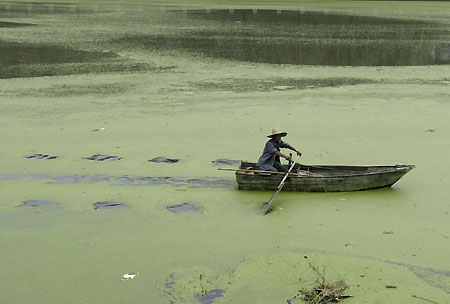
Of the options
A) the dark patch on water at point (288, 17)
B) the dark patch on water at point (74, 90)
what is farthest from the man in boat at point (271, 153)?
the dark patch on water at point (288, 17)

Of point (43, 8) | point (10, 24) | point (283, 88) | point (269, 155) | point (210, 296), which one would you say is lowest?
point (210, 296)

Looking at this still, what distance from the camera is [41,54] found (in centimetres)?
2448

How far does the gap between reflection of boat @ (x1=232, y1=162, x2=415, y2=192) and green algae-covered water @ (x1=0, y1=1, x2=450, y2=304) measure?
0.41 ft

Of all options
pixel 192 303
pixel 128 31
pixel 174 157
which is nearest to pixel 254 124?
pixel 174 157

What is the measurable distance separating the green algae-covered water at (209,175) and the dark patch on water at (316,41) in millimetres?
310

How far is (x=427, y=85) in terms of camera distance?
1884 cm

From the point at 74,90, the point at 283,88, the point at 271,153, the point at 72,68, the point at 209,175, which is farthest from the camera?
the point at 72,68

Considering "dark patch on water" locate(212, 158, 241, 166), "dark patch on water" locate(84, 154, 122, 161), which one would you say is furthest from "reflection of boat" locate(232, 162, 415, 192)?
"dark patch on water" locate(84, 154, 122, 161)

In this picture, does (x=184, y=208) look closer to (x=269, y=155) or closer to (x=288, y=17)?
(x=269, y=155)

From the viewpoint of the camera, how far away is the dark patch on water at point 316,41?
24156 millimetres

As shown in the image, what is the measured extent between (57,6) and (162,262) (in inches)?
1735

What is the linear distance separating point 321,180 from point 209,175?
1966mm

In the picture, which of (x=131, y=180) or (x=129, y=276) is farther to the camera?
(x=131, y=180)

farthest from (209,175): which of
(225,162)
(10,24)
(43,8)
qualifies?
(43,8)
